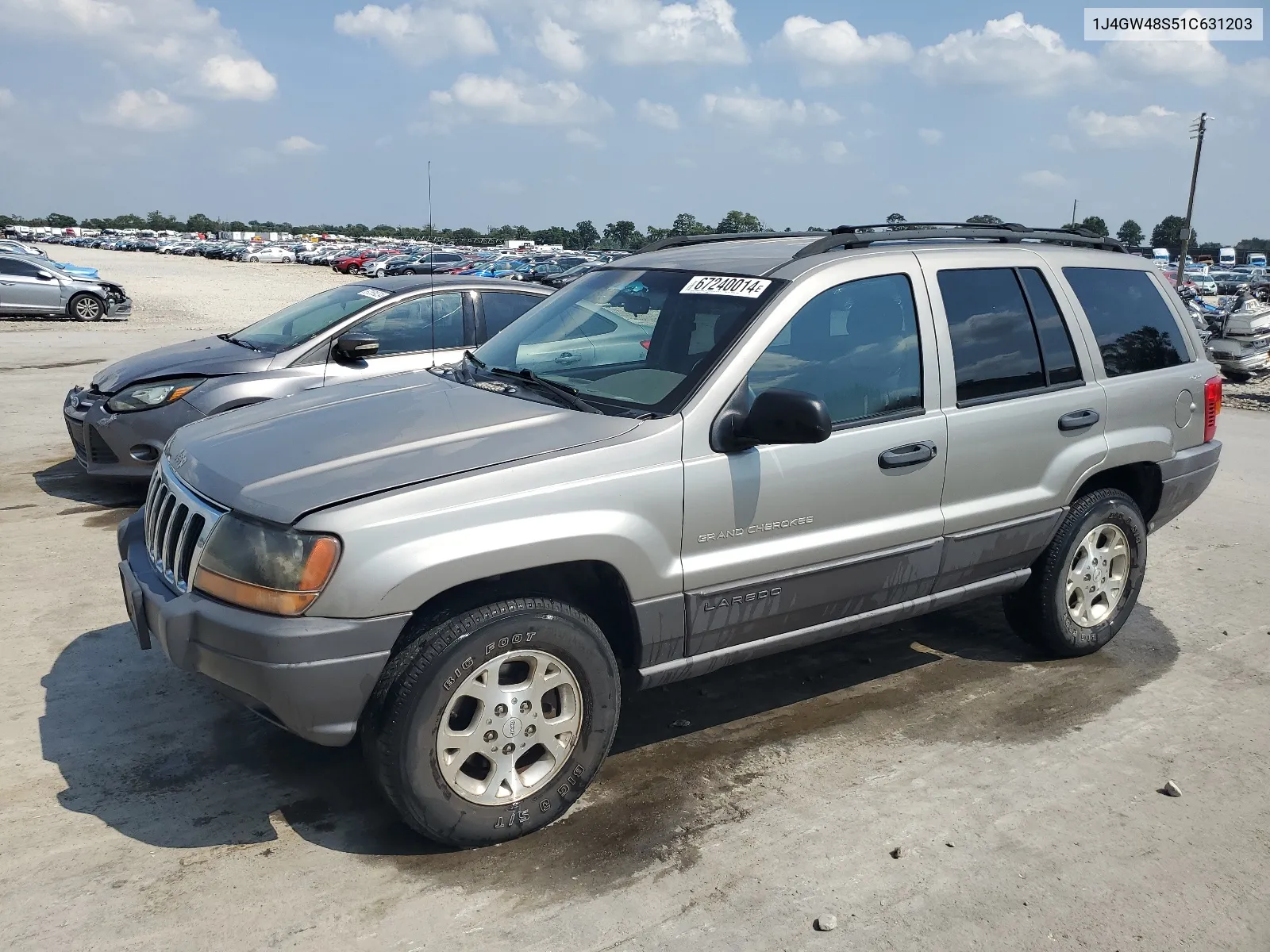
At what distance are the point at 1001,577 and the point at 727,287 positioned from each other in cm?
184

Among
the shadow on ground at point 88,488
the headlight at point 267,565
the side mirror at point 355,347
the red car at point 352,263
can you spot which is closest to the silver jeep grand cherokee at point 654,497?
the headlight at point 267,565

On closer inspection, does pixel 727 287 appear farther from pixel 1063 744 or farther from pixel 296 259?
pixel 296 259

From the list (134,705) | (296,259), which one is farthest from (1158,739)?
(296,259)

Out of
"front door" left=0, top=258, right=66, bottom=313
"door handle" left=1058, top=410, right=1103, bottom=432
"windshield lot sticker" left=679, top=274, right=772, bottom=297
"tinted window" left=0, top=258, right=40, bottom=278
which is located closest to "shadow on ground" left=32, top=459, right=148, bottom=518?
"windshield lot sticker" left=679, top=274, right=772, bottom=297

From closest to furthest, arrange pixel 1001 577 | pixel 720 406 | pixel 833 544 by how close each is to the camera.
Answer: pixel 720 406 < pixel 833 544 < pixel 1001 577

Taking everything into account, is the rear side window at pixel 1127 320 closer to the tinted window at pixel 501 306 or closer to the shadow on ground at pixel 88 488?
the tinted window at pixel 501 306

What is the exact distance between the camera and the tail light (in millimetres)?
5312

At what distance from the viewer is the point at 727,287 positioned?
4.09 m

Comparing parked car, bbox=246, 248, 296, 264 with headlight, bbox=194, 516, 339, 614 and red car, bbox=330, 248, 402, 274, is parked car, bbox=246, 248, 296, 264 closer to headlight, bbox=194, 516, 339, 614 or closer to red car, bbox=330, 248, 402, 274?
red car, bbox=330, 248, 402, 274

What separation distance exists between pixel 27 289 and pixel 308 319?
18.0 meters

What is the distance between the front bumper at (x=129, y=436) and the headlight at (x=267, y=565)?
4310 millimetres

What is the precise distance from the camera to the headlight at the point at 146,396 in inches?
286

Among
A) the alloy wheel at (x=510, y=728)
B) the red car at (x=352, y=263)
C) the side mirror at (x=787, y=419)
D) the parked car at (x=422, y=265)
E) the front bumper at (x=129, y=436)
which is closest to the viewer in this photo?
the alloy wheel at (x=510, y=728)

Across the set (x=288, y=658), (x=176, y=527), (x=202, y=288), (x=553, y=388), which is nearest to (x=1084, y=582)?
(x=553, y=388)
